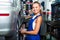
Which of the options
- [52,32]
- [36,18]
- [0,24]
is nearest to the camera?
[36,18]

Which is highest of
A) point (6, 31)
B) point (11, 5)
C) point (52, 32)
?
point (11, 5)

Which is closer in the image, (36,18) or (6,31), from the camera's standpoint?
(36,18)

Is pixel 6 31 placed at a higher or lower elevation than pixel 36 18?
lower

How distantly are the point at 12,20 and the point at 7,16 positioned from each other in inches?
5.9

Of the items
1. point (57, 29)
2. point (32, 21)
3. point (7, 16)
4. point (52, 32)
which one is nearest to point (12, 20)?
point (7, 16)

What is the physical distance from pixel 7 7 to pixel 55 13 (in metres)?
2.27

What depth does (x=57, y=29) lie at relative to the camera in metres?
5.32

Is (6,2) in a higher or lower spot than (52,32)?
higher

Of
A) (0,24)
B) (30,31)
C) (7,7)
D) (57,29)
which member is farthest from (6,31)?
(57,29)

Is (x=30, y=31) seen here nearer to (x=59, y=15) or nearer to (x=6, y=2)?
(x=6, y=2)

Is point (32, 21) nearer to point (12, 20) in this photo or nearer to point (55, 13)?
point (12, 20)

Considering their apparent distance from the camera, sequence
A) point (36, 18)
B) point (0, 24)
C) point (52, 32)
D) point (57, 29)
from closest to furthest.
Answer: point (36, 18) < point (0, 24) < point (57, 29) < point (52, 32)

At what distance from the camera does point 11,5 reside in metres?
3.79

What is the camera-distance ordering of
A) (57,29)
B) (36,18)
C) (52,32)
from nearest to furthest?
(36,18) < (57,29) < (52,32)
